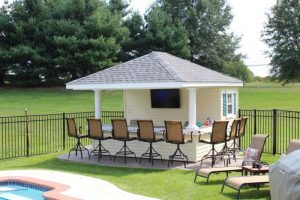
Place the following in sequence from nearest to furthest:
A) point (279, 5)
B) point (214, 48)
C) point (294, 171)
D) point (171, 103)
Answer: point (294, 171), point (171, 103), point (279, 5), point (214, 48)

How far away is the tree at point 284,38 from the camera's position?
4409cm

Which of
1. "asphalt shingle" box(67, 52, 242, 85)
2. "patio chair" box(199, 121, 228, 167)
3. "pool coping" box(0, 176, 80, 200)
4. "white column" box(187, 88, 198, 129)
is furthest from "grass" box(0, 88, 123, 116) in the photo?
"patio chair" box(199, 121, 228, 167)

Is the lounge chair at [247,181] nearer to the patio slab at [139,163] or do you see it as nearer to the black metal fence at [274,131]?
the patio slab at [139,163]

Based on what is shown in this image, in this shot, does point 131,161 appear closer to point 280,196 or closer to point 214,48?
point 280,196

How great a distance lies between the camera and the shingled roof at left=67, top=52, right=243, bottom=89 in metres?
12.8

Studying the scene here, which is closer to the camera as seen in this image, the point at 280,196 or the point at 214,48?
the point at 280,196

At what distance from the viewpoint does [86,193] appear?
908 centimetres

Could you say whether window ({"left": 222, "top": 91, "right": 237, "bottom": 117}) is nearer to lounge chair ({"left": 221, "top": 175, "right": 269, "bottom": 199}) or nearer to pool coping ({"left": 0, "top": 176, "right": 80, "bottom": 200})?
lounge chair ({"left": 221, "top": 175, "right": 269, "bottom": 199})

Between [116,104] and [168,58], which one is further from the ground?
[168,58]

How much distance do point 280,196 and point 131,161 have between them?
800cm

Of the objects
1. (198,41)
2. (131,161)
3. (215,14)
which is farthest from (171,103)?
(215,14)

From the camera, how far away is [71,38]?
3581cm

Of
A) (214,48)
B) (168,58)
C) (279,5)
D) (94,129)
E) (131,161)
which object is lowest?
(131,161)

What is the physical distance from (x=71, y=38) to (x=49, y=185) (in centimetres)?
2740
